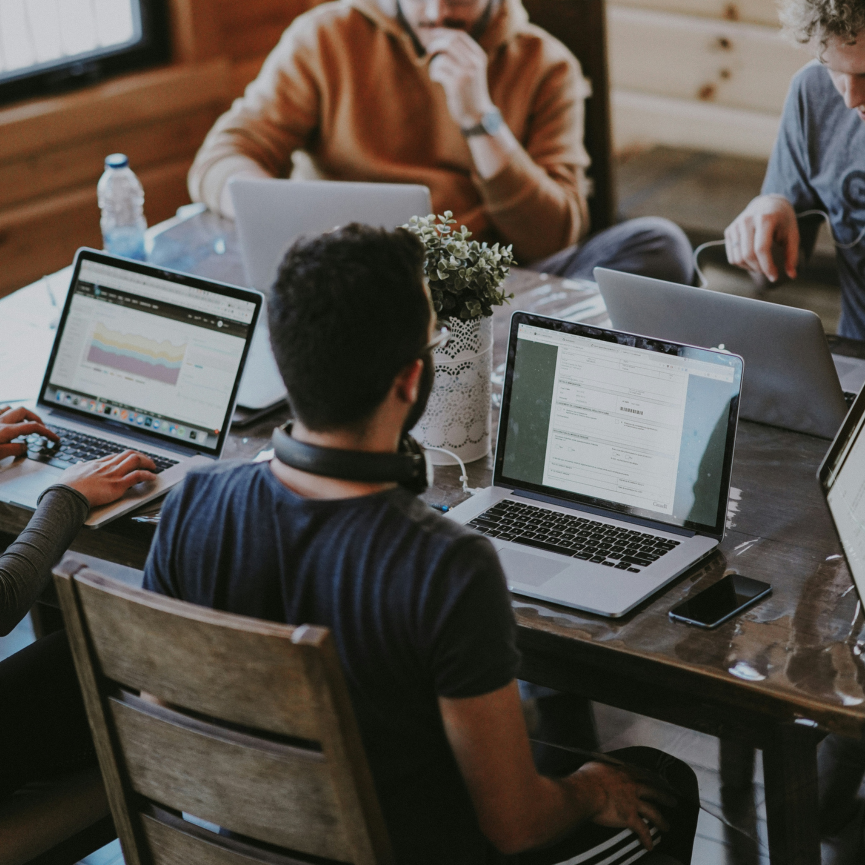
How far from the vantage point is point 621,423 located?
145 centimetres

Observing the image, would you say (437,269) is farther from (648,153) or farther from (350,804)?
(648,153)

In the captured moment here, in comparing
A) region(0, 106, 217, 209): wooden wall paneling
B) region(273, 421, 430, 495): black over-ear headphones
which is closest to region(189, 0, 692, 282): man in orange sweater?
region(0, 106, 217, 209): wooden wall paneling

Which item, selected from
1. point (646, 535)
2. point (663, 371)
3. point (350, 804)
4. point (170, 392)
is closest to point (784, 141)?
point (663, 371)

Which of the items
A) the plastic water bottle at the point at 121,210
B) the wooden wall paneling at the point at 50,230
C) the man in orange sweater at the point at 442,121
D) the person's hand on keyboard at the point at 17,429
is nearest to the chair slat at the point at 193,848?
the person's hand on keyboard at the point at 17,429

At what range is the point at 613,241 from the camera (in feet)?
8.63

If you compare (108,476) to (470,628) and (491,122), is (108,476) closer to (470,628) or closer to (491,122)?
(470,628)

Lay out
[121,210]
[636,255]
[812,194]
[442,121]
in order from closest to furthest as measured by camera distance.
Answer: [812,194] < [121,210] < [636,255] < [442,121]

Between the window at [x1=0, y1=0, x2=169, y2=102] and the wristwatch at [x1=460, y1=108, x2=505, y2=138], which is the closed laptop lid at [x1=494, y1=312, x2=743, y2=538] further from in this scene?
Answer: the window at [x1=0, y1=0, x2=169, y2=102]

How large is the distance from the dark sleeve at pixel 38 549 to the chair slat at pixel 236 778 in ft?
1.19

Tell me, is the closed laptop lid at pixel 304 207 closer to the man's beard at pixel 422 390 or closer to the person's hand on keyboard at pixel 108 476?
the person's hand on keyboard at pixel 108 476

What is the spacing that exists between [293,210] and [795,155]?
1006 mm

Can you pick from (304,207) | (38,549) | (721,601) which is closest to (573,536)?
(721,601)

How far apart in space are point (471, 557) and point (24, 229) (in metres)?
2.96

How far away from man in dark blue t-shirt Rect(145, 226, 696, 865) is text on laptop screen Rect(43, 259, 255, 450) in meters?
0.55
